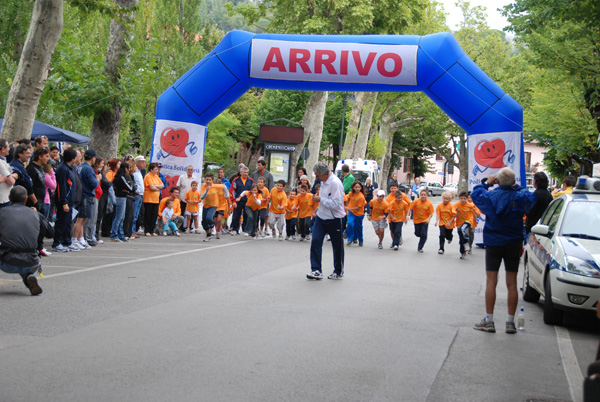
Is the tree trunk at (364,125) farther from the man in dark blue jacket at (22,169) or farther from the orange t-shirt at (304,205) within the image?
the man in dark blue jacket at (22,169)

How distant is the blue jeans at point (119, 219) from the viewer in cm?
1611

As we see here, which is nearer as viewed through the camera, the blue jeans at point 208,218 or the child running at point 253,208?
the blue jeans at point 208,218

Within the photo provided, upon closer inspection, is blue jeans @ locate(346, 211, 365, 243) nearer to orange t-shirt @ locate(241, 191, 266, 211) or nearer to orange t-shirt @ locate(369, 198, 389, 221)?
orange t-shirt @ locate(369, 198, 389, 221)

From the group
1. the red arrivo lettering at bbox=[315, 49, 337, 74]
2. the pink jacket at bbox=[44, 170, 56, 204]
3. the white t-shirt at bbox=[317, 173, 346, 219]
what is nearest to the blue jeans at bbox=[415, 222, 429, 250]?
the red arrivo lettering at bbox=[315, 49, 337, 74]

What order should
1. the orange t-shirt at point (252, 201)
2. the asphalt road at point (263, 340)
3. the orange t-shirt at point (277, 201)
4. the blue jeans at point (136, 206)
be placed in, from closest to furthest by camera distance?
the asphalt road at point (263, 340) < the blue jeans at point (136, 206) < the orange t-shirt at point (252, 201) < the orange t-shirt at point (277, 201)

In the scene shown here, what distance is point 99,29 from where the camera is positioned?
110 feet

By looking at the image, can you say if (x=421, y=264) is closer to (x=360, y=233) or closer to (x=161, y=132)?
(x=360, y=233)

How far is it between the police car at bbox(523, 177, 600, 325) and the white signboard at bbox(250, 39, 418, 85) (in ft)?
27.1

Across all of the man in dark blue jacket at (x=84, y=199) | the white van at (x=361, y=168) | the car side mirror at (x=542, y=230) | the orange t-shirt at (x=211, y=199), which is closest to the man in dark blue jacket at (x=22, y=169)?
the man in dark blue jacket at (x=84, y=199)

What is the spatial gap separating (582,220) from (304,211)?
10.1 meters

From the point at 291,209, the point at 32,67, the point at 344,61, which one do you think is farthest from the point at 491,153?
the point at 32,67

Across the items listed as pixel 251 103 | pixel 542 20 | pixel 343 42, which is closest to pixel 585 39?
pixel 542 20

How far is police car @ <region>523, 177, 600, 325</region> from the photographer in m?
8.54

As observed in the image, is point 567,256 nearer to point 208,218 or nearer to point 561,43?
point 208,218
